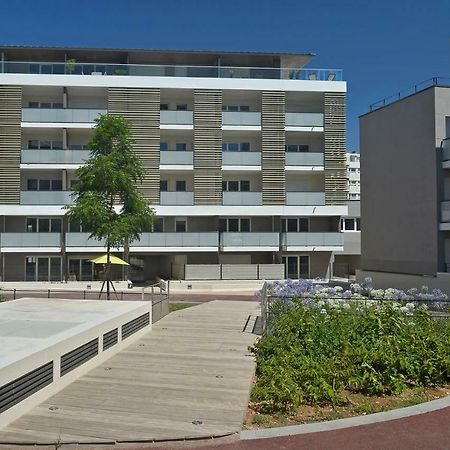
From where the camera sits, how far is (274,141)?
36.8 meters

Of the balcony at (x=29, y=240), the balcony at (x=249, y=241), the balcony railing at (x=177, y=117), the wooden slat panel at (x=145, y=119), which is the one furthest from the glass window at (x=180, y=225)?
the balcony at (x=29, y=240)

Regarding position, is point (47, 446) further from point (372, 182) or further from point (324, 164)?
point (324, 164)

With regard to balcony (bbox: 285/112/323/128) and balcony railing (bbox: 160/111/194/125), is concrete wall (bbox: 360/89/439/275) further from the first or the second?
balcony railing (bbox: 160/111/194/125)

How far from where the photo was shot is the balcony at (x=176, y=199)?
35625 millimetres

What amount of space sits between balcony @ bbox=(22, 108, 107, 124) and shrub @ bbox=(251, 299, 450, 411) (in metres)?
27.3

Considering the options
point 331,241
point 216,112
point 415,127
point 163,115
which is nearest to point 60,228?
point 163,115

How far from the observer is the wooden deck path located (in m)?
6.51

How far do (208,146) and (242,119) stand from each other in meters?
3.07

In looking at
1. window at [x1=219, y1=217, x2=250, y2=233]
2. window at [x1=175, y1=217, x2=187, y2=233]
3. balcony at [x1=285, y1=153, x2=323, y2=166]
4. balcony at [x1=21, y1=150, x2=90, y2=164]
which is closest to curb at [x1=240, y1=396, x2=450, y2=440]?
window at [x1=219, y1=217, x2=250, y2=233]

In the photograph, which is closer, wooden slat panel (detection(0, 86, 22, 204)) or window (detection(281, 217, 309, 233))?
wooden slat panel (detection(0, 86, 22, 204))

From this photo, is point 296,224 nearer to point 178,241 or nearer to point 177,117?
point 178,241

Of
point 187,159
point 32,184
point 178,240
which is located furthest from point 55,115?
point 178,240

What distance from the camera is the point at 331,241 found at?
36188mm

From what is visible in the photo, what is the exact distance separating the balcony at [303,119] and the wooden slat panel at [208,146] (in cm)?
489
